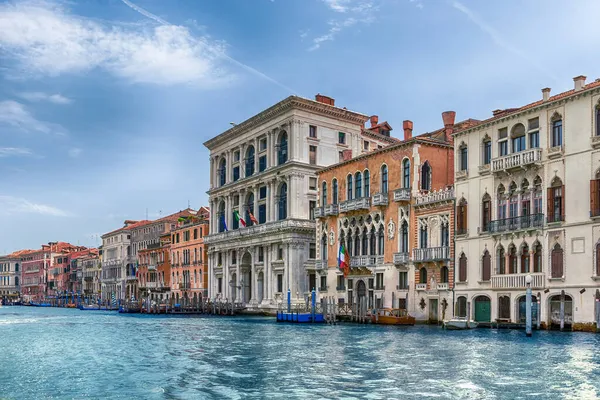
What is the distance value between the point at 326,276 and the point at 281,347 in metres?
22.0

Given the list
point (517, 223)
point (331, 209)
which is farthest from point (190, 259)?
point (517, 223)

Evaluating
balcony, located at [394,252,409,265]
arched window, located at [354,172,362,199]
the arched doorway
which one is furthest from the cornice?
the arched doorway

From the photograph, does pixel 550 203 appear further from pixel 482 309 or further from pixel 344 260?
pixel 344 260

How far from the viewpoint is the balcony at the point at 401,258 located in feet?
128

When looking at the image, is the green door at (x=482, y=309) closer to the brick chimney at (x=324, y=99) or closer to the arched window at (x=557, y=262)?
the arched window at (x=557, y=262)

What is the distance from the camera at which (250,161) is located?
59531 mm

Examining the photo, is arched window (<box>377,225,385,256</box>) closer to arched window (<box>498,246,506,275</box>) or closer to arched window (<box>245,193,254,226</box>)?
arched window (<box>498,246,506,275</box>)

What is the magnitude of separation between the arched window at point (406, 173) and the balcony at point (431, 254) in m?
3.64

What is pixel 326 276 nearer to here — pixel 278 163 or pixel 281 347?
pixel 278 163

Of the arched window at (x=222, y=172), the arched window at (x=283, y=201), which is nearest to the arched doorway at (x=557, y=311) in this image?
the arched window at (x=283, y=201)

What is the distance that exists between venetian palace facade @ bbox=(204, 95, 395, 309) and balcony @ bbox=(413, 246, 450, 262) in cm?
1347

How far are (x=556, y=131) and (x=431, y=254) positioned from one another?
30.4 ft

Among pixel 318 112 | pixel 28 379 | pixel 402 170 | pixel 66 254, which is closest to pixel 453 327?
pixel 402 170

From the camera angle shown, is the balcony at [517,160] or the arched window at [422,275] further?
the arched window at [422,275]
